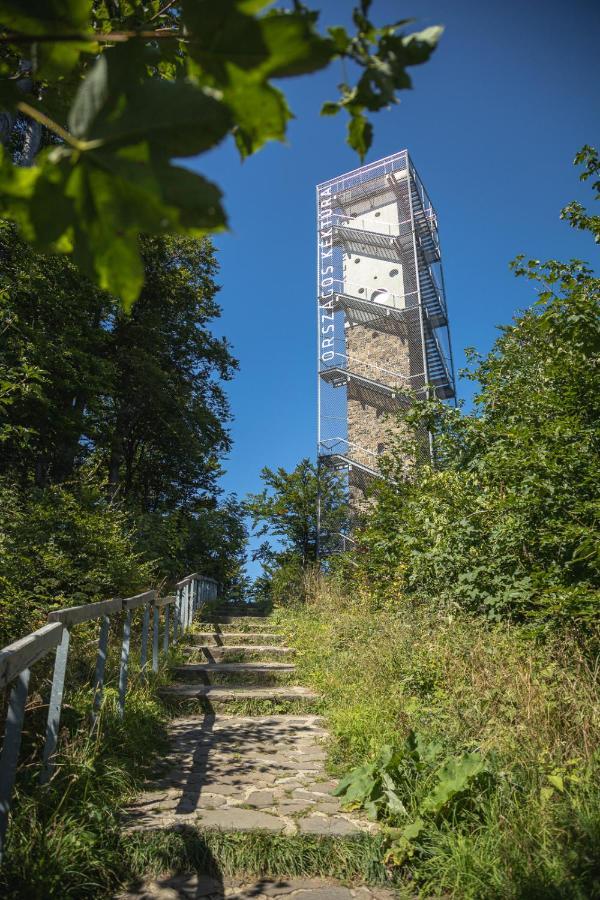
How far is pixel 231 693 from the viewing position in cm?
532

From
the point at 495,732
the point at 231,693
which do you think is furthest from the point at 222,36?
the point at 231,693

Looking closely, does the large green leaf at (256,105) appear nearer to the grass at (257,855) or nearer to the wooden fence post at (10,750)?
the wooden fence post at (10,750)

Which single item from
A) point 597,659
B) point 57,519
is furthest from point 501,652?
point 57,519

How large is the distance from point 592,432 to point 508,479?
1491 millimetres

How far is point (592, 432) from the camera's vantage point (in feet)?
12.3

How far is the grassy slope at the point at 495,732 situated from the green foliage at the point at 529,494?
43 centimetres

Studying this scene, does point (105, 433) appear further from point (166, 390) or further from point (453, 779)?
point (453, 779)

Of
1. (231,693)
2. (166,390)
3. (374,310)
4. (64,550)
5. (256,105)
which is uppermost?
(374,310)

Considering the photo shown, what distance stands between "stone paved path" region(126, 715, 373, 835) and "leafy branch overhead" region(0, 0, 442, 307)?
9.87 feet

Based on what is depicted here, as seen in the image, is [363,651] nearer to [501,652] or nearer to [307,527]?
[501,652]

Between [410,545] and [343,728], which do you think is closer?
[343,728]

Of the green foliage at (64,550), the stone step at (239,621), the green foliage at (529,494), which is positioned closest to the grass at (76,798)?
the green foliage at (64,550)

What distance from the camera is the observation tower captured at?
1705cm

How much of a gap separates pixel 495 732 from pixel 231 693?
3179 mm
